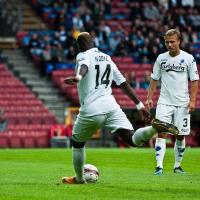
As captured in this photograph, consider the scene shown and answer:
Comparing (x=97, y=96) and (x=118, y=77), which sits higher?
(x=118, y=77)

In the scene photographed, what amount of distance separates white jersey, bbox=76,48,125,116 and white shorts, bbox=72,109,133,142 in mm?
72

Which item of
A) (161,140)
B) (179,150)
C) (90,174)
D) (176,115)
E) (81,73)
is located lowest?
(179,150)

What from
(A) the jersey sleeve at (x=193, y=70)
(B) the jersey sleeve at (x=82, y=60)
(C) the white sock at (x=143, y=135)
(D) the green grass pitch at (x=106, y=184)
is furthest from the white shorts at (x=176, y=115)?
(B) the jersey sleeve at (x=82, y=60)

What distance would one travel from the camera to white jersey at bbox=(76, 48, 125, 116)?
39.8 feet

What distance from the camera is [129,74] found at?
36.6 metres

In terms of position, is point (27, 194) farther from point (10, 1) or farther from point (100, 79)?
point (10, 1)

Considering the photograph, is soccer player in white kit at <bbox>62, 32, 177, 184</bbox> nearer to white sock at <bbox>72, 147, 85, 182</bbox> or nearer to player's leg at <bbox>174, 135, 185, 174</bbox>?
white sock at <bbox>72, 147, 85, 182</bbox>

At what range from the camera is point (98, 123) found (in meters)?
12.1

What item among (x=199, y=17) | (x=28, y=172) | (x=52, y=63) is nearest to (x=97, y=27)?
(x=52, y=63)

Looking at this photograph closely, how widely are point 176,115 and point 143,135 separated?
3.60 meters

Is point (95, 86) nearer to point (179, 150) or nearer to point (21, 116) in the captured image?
point (179, 150)

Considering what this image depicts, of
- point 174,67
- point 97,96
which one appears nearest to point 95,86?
point 97,96

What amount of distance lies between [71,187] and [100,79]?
5.23 ft

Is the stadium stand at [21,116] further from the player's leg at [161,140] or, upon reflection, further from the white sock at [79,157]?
the white sock at [79,157]
